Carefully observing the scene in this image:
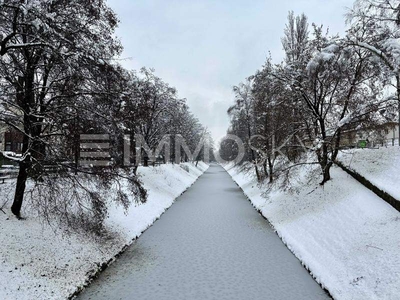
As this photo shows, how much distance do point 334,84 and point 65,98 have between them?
446 inches

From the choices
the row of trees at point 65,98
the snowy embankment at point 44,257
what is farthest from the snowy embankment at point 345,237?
the snowy embankment at point 44,257

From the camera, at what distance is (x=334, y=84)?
14.5 m

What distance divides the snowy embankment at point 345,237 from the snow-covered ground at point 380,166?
0.48 m

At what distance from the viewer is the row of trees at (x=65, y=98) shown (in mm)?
7664

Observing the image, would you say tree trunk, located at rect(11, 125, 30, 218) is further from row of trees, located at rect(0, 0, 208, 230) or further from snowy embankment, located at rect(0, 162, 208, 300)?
snowy embankment, located at rect(0, 162, 208, 300)

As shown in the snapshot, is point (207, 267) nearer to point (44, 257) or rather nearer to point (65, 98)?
point (44, 257)

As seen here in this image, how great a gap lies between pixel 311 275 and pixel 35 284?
6.62 metres

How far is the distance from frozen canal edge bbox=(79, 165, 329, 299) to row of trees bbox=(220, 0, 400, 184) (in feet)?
13.1

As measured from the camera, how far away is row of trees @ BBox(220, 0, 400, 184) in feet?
35.4

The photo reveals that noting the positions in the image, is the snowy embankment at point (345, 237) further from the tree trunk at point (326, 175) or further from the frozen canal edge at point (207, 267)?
the frozen canal edge at point (207, 267)

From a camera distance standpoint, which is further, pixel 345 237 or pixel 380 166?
pixel 380 166

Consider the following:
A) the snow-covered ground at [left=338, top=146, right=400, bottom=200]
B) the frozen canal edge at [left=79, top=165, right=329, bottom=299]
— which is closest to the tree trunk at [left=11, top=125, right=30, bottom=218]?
the frozen canal edge at [left=79, top=165, right=329, bottom=299]

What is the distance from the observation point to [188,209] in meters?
19.3

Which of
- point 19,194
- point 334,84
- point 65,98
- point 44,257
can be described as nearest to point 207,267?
point 44,257
